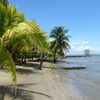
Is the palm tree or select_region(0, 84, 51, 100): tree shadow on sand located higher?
the palm tree

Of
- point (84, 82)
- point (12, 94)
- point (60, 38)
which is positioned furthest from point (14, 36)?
point (60, 38)

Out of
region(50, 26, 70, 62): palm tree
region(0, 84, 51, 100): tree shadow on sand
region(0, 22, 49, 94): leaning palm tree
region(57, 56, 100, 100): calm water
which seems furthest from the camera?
region(50, 26, 70, 62): palm tree

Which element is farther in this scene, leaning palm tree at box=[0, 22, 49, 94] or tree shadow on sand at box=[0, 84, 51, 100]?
tree shadow on sand at box=[0, 84, 51, 100]

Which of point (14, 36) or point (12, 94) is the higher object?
point (14, 36)

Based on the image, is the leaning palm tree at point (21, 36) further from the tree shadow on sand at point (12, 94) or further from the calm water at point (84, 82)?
the calm water at point (84, 82)

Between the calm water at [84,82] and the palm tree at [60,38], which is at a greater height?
the palm tree at [60,38]

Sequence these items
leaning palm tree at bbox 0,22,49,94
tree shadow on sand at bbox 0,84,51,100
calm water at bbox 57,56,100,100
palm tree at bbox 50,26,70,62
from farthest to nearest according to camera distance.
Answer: palm tree at bbox 50,26,70,62 < calm water at bbox 57,56,100,100 < tree shadow on sand at bbox 0,84,51,100 < leaning palm tree at bbox 0,22,49,94

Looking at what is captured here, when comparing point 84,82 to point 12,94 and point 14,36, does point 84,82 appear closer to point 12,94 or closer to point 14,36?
point 12,94

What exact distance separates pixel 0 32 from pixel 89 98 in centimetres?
654

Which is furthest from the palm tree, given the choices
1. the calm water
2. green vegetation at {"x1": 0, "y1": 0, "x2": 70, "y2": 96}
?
green vegetation at {"x1": 0, "y1": 0, "x2": 70, "y2": 96}

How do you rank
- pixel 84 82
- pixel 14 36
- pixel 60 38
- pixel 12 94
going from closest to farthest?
pixel 14 36, pixel 12 94, pixel 84 82, pixel 60 38

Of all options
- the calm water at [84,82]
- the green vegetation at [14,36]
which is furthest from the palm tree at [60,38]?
the green vegetation at [14,36]

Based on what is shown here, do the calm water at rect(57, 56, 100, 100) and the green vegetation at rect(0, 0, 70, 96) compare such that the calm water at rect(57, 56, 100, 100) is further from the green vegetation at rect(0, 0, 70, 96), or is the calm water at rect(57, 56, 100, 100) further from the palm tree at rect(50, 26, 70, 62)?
the palm tree at rect(50, 26, 70, 62)

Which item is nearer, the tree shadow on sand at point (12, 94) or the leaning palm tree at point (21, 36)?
the leaning palm tree at point (21, 36)
